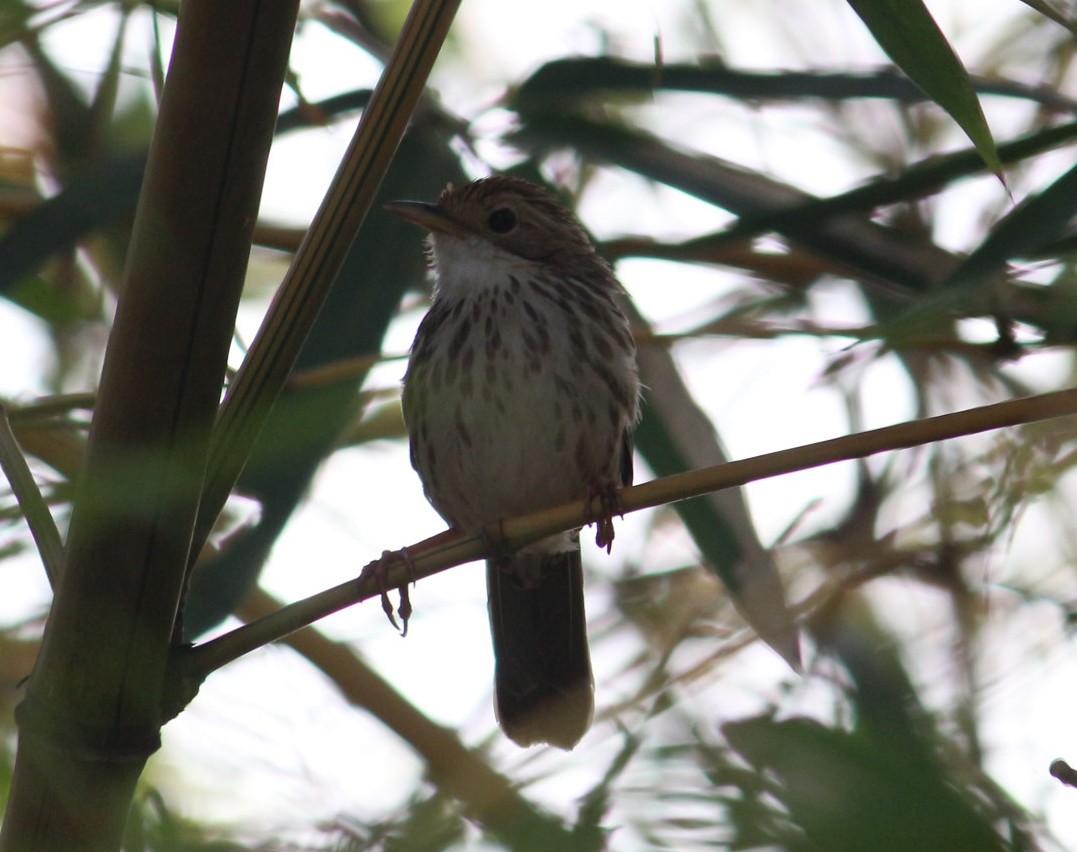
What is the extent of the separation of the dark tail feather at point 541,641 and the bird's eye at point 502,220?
97 centimetres

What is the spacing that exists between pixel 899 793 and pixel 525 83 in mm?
2751

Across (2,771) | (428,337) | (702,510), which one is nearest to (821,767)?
(2,771)

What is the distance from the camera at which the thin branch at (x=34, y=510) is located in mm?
1903

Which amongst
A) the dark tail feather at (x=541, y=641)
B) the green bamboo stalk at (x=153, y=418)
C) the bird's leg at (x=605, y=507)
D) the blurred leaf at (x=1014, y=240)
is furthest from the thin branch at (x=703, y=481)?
the dark tail feather at (x=541, y=641)

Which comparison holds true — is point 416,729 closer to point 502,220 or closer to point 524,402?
point 524,402

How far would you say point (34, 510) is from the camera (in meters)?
1.93

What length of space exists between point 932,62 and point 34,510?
1.39 m

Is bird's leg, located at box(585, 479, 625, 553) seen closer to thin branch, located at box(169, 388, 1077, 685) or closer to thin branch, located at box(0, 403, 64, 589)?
thin branch, located at box(169, 388, 1077, 685)

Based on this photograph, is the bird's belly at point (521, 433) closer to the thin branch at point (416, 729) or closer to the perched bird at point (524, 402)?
the perched bird at point (524, 402)

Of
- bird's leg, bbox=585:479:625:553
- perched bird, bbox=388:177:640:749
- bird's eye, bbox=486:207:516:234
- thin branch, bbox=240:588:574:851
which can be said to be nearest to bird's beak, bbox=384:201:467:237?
perched bird, bbox=388:177:640:749

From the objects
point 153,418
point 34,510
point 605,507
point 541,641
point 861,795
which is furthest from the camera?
point 541,641

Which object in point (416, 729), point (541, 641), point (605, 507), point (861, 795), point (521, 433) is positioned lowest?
point (861, 795)

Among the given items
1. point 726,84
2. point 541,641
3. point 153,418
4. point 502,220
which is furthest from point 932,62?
point 541,641

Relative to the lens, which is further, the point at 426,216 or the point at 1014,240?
the point at 426,216
